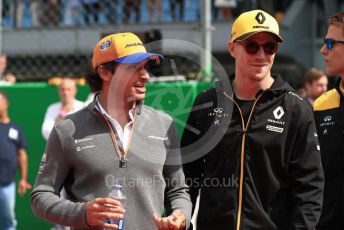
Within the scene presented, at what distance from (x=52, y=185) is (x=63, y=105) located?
4.79 m

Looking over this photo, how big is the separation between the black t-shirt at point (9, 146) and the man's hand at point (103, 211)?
5736 millimetres

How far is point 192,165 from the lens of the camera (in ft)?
14.9

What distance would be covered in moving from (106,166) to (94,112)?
1.15 feet

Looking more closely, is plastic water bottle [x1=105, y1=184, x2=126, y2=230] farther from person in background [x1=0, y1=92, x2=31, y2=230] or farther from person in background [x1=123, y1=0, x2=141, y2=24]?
person in background [x1=123, y1=0, x2=141, y2=24]

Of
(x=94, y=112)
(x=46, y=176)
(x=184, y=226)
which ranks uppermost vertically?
(x=94, y=112)

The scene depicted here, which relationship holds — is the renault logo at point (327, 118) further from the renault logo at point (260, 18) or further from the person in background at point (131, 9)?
the person in background at point (131, 9)

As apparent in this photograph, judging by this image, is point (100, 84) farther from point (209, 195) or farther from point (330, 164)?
point (330, 164)

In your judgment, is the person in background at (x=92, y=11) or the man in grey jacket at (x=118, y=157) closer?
the man in grey jacket at (x=118, y=157)

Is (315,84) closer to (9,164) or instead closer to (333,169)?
(9,164)

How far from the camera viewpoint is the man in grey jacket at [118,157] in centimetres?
411

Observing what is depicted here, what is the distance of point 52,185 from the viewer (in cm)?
417

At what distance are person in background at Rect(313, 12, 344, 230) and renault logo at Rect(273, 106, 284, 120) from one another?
2.67 feet

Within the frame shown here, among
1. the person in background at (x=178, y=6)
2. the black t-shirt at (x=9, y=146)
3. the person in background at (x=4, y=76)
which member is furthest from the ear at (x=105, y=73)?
the person in background at (x=178, y=6)

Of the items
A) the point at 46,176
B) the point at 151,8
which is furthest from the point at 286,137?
the point at 151,8
